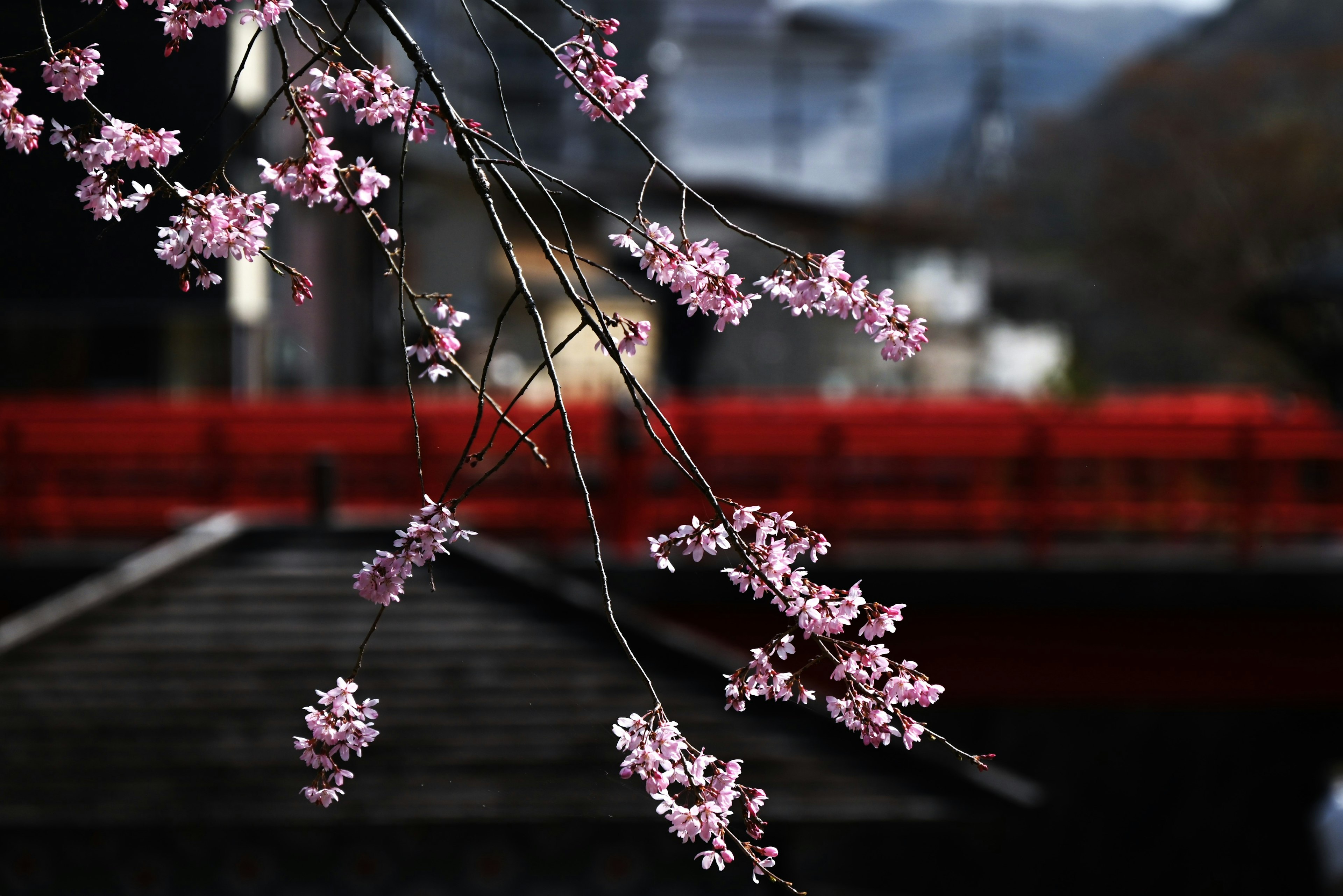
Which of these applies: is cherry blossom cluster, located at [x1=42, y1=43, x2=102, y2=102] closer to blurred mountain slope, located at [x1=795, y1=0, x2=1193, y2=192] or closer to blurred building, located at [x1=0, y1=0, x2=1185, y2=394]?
blurred building, located at [x1=0, y1=0, x2=1185, y2=394]

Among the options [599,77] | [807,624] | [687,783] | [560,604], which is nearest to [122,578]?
[560,604]

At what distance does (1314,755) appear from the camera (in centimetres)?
1426

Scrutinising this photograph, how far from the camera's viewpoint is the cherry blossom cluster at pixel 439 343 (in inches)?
112

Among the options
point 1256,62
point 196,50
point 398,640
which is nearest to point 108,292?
point 196,50

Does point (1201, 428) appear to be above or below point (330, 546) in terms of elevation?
above

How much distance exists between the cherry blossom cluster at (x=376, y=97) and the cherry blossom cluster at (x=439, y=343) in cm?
36

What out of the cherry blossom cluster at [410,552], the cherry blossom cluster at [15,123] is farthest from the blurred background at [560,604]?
the cherry blossom cluster at [410,552]

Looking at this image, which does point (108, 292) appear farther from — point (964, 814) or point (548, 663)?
point (964, 814)

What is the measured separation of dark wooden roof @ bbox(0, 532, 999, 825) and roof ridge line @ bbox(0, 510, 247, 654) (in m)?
0.07

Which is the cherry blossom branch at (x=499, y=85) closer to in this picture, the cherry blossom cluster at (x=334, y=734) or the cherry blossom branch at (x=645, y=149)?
the cherry blossom branch at (x=645, y=149)

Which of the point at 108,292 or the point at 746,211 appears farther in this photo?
the point at 746,211

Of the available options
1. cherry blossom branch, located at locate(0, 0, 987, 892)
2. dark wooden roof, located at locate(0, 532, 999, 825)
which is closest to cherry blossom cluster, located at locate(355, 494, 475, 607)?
cherry blossom branch, located at locate(0, 0, 987, 892)

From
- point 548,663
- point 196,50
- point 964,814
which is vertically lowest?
point 964,814

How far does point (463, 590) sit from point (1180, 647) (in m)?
4.78
